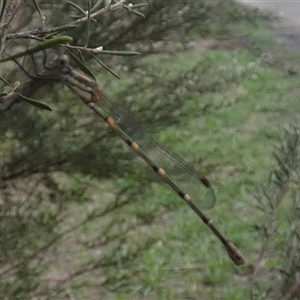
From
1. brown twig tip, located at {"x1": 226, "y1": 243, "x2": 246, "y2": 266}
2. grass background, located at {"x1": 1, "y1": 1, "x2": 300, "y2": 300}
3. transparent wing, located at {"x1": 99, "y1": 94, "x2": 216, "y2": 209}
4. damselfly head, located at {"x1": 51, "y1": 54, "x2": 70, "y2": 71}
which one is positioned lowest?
grass background, located at {"x1": 1, "y1": 1, "x2": 300, "y2": 300}

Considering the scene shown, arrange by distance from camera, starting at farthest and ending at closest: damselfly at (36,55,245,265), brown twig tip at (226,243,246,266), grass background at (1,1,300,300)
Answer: grass background at (1,1,300,300) < brown twig tip at (226,243,246,266) < damselfly at (36,55,245,265)

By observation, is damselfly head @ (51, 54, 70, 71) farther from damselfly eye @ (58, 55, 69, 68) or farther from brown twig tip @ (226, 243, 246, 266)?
brown twig tip @ (226, 243, 246, 266)

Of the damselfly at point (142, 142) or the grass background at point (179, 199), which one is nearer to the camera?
the damselfly at point (142, 142)

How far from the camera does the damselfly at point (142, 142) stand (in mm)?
374

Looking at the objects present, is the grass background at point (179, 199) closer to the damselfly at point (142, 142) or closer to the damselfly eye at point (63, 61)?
the damselfly at point (142, 142)

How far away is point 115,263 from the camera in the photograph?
3.21 ft

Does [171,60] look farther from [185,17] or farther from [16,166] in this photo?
[16,166]

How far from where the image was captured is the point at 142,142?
49 cm

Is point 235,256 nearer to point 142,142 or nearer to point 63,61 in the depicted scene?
point 142,142

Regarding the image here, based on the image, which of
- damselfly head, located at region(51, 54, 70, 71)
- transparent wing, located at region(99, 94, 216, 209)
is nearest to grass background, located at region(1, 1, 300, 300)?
transparent wing, located at region(99, 94, 216, 209)

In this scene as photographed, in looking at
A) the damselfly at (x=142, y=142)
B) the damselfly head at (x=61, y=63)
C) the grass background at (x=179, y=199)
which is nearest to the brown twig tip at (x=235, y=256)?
the damselfly at (x=142, y=142)

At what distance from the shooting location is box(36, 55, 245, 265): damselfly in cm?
37

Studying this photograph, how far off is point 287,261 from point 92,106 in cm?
32

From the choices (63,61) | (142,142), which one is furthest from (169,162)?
(63,61)
